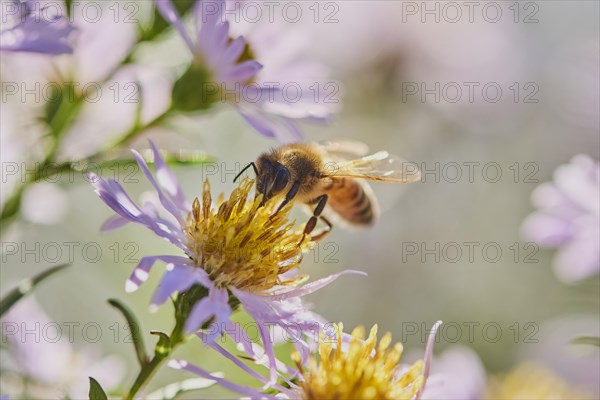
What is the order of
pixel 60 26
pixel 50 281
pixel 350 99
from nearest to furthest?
pixel 60 26 → pixel 50 281 → pixel 350 99

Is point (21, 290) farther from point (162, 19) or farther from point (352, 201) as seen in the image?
point (352, 201)

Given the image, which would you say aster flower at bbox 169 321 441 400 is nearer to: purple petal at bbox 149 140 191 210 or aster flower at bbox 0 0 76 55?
purple petal at bbox 149 140 191 210

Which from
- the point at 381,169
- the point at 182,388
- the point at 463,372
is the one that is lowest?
the point at 463,372

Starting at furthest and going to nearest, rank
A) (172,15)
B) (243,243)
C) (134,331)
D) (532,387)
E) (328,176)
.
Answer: (532,387), (328,176), (172,15), (243,243), (134,331)

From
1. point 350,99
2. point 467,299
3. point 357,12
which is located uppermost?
point 357,12

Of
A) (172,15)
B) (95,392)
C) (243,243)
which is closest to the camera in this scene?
(95,392)

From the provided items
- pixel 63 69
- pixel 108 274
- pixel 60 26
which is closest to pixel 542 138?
pixel 108 274

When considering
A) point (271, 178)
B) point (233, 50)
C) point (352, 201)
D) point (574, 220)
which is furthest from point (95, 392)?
point (574, 220)

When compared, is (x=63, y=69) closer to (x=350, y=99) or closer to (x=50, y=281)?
(x=50, y=281)
